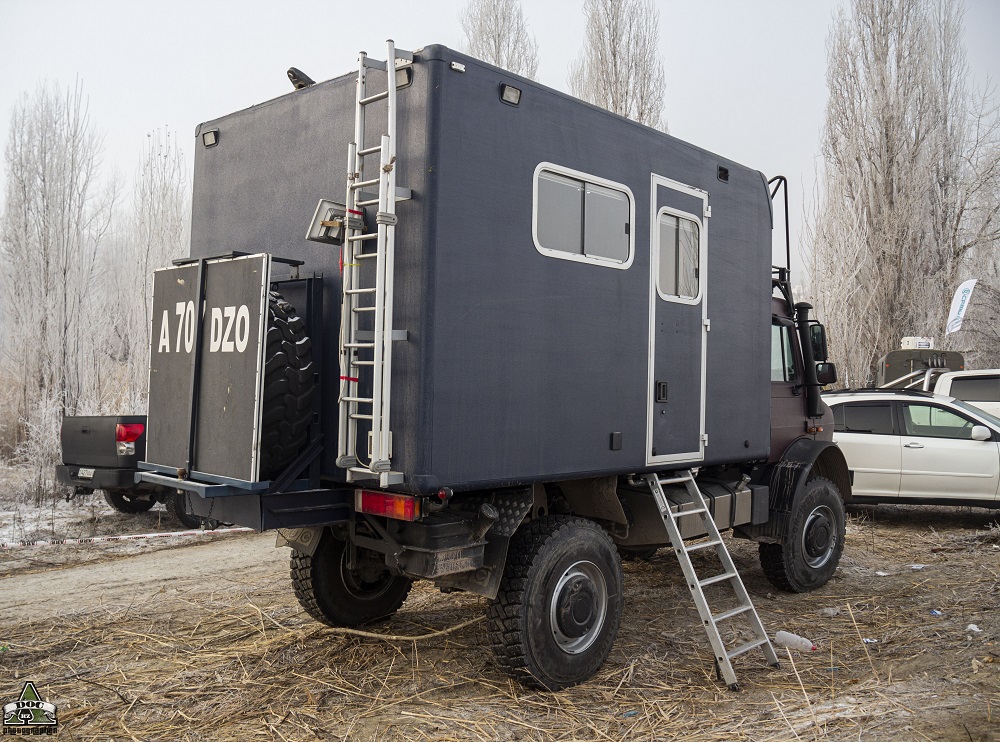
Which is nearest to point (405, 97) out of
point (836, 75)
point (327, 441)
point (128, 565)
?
point (327, 441)

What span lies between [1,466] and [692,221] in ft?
39.9

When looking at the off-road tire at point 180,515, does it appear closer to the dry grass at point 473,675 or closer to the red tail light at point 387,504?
the dry grass at point 473,675

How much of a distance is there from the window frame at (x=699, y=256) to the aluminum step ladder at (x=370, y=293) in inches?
77.6

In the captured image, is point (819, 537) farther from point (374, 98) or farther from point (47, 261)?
point (47, 261)

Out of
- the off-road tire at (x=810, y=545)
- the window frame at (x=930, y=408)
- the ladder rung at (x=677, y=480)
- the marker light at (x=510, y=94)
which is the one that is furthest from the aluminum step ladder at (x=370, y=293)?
the window frame at (x=930, y=408)

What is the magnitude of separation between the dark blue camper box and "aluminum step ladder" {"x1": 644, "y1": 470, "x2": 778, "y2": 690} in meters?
0.20

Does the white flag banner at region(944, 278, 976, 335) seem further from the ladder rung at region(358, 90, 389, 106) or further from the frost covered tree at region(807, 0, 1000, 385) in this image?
the ladder rung at region(358, 90, 389, 106)

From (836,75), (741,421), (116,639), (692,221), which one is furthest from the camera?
(836,75)

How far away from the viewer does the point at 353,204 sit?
3959mm

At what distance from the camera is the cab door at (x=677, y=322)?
5.08 meters

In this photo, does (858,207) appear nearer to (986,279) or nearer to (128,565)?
(986,279)

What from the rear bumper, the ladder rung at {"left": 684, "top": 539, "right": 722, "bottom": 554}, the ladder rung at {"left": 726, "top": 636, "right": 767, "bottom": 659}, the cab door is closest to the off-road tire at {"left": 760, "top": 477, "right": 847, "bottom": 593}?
the ladder rung at {"left": 684, "top": 539, "right": 722, "bottom": 554}

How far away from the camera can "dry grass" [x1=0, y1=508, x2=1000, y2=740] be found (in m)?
3.89

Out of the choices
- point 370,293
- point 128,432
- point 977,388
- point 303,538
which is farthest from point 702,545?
point 977,388
